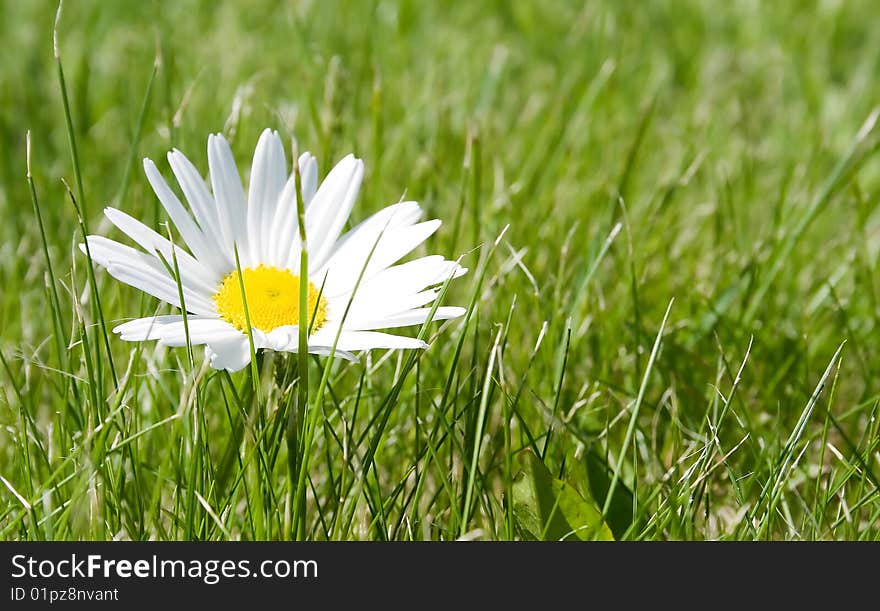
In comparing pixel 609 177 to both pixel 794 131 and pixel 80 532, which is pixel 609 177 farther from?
pixel 80 532

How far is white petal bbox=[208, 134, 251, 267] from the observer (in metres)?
1.40

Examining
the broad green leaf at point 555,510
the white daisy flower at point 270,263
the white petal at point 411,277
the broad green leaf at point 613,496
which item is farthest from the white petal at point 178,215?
the broad green leaf at point 613,496

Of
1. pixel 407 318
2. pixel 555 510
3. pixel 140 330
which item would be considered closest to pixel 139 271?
pixel 140 330

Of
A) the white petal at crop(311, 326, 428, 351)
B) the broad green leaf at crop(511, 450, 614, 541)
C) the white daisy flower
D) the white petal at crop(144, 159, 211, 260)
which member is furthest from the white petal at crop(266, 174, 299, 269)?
the broad green leaf at crop(511, 450, 614, 541)

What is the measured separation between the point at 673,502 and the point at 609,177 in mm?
1449

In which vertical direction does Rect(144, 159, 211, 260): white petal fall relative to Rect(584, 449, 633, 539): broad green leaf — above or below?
above

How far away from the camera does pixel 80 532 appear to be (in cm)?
139

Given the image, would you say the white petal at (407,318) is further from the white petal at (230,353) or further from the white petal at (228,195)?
the white petal at (228,195)

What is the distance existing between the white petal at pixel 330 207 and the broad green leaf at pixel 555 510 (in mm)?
404

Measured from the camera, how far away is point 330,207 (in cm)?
148

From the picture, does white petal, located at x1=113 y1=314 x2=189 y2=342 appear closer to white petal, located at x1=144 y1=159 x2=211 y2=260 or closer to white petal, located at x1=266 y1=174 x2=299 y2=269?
white petal, located at x1=144 y1=159 x2=211 y2=260

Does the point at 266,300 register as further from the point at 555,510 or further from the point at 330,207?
the point at 555,510

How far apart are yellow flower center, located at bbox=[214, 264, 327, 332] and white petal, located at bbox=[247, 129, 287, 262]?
0.17ft

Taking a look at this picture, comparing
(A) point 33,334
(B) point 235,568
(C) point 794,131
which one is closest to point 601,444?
(B) point 235,568
